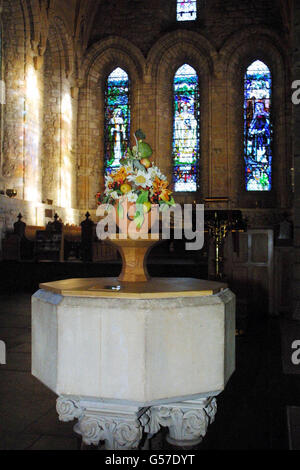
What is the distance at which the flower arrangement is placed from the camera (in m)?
2.77

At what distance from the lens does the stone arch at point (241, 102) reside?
15.4 metres

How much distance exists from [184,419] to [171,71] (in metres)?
15.6

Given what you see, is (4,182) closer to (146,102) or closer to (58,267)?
(58,267)

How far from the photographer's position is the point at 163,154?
1620cm

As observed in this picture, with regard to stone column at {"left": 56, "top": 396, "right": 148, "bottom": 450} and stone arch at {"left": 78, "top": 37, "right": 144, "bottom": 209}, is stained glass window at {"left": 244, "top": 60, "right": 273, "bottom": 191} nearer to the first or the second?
stone arch at {"left": 78, "top": 37, "right": 144, "bottom": 209}

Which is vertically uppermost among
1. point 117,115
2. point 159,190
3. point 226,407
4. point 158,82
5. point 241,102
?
point 158,82

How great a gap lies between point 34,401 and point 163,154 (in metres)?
13.7

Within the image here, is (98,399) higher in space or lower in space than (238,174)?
lower

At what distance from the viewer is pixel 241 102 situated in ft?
53.1

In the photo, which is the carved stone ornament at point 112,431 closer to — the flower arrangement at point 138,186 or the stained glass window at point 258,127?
the flower arrangement at point 138,186

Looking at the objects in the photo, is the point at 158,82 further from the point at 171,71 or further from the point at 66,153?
the point at 66,153

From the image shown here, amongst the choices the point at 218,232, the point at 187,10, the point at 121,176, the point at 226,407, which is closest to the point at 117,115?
the point at 187,10

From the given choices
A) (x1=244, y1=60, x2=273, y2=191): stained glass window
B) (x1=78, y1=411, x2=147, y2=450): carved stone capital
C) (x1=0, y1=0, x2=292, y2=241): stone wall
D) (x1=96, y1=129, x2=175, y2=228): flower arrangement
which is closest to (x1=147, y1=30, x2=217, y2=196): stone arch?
(x1=0, y1=0, x2=292, y2=241): stone wall
